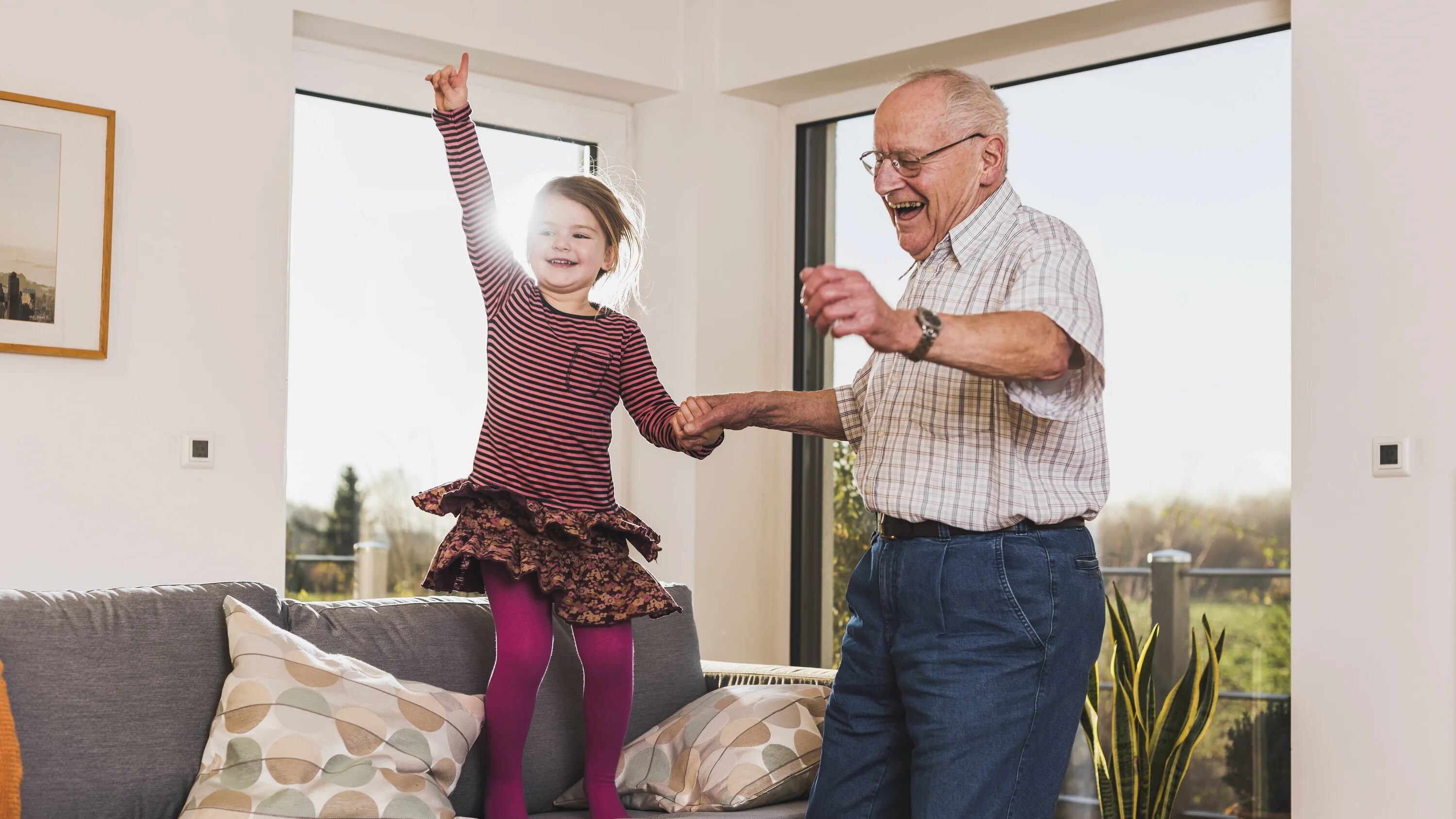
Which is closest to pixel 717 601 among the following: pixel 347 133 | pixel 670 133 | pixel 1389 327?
pixel 670 133

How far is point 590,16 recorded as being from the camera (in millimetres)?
3762

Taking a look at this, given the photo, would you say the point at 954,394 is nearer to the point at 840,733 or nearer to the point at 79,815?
the point at 840,733

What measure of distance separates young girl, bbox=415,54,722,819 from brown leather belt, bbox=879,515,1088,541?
423mm

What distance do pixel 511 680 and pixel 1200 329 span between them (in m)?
1.85

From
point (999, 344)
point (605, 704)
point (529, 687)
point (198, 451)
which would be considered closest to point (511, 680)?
point (529, 687)

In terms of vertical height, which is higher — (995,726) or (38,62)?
(38,62)

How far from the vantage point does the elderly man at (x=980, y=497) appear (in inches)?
68.8

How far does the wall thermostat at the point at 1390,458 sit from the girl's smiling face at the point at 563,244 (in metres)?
1.61

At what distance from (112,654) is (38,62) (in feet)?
5.04

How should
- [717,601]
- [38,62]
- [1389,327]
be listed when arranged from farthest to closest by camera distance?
[717,601] → [38,62] → [1389,327]

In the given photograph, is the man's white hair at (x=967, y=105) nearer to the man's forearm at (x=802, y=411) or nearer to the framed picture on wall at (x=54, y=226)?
the man's forearm at (x=802, y=411)

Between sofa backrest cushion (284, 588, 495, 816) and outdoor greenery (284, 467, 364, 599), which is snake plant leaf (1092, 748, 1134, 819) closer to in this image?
sofa backrest cushion (284, 588, 495, 816)

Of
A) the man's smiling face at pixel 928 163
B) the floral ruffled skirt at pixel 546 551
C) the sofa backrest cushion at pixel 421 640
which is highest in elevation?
the man's smiling face at pixel 928 163

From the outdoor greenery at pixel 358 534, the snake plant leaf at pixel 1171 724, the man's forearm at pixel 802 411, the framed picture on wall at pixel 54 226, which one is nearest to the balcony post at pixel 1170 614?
the snake plant leaf at pixel 1171 724
